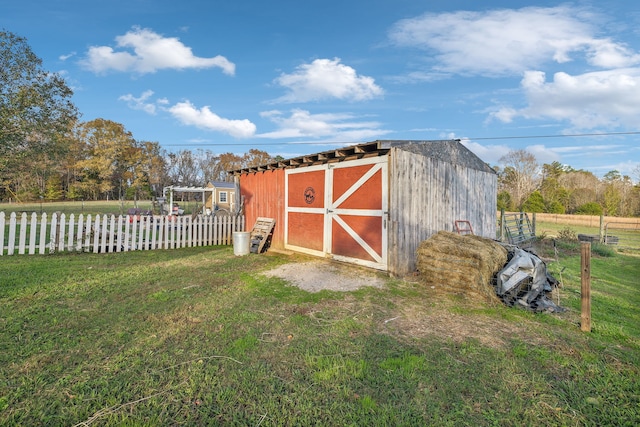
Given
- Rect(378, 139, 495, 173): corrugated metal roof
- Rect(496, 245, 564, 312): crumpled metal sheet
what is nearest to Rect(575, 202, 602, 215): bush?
Rect(378, 139, 495, 173): corrugated metal roof

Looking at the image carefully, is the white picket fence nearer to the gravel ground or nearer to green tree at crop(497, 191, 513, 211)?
the gravel ground

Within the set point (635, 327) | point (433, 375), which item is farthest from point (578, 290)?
point (433, 375)

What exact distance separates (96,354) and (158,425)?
53.4 inches

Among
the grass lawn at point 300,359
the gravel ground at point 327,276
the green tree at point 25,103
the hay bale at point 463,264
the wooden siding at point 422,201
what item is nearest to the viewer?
the grass lawn at point 300,359

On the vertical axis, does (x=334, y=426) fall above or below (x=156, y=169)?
below

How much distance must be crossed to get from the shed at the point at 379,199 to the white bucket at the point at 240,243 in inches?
48.0

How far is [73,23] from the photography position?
968cm

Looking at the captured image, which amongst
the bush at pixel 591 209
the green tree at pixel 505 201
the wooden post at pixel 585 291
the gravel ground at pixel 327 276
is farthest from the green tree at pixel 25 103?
Result: the bush at pixel 591 209

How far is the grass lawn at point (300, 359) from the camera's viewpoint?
2.10 m

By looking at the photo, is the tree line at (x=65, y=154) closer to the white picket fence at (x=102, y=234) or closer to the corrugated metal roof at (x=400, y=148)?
the white picket fence at (x=102, y=234)

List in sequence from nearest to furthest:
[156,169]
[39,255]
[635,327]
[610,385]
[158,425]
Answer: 1. [158,425]
2. [610,385]
3. [635,327]
4. [39,255]
5. [156,169]

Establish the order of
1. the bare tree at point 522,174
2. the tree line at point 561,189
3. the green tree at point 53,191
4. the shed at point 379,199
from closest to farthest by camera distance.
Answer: the shed at point 379,199 < the tree line at point 561,189 < the green tree at point 53,191 < the bare tree at point 522,174

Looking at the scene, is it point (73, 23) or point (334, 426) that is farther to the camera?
point (73, 23)

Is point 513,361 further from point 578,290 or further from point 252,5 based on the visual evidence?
point 252,5
